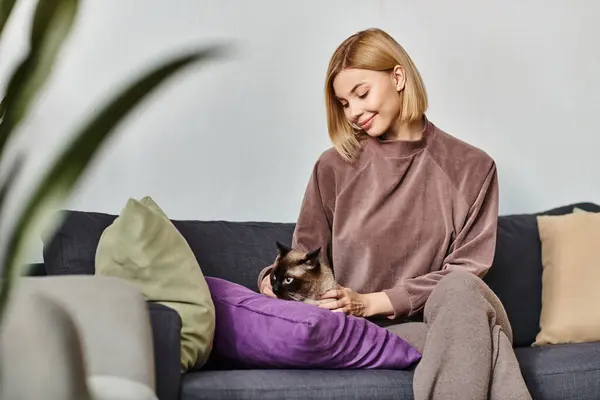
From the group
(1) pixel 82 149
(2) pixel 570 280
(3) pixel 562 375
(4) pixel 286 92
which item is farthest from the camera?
(4) pixel 286 92

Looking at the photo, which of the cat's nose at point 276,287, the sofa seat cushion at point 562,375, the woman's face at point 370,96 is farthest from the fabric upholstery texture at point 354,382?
the woman's face at point 370,96

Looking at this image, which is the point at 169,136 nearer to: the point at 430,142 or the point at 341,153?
the point at 341,153

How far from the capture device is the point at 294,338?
6.36 feet

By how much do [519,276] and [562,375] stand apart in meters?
0.67

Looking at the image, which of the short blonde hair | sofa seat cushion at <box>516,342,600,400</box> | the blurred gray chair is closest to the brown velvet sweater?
the short blonde hair

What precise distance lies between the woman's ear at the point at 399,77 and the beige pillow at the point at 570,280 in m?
0.79

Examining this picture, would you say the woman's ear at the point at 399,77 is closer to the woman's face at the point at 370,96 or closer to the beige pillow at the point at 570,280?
the woman's face at the point at 370,96

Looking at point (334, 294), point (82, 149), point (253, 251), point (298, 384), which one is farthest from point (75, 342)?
point (253, 251)

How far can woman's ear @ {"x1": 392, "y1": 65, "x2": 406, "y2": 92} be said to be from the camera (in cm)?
245

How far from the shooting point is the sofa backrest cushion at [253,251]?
87.9 inches

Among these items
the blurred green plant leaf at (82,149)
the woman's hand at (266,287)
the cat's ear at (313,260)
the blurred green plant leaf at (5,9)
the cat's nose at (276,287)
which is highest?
the blurred green plant leaf at (5,9)

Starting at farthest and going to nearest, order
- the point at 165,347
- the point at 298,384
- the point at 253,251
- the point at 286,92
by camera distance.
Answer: the point at 286,92 < the point at 253,251 < the point at 298,384 < the point at 165,347

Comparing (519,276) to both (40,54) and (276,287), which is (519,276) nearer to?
(276,287)

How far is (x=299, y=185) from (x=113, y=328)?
1680 mm
